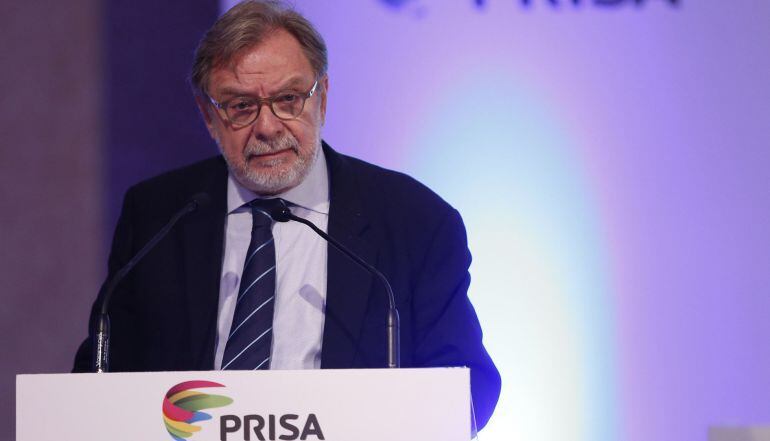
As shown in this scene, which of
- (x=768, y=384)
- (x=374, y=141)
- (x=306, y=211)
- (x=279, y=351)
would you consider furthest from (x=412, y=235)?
(x=768, y=384)

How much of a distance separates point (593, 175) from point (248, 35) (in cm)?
130

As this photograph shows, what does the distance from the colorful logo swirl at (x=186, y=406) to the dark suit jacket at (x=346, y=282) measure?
0.69 metres

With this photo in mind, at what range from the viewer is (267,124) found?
243cm

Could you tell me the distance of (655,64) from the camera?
3.21 meters

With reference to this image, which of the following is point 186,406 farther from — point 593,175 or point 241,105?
point 593,175

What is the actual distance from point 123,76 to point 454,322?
174 centimetres

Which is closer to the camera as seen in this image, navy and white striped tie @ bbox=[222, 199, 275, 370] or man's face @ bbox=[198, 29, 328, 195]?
navy and white striped tie @ bbox=[222, 199, 275, 370]

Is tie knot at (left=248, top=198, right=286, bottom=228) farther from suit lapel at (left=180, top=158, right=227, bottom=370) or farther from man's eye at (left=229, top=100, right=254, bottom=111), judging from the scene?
man's eye at (left=229, top=100, right=254, bottom=111)

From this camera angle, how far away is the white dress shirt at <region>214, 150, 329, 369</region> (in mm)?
2346

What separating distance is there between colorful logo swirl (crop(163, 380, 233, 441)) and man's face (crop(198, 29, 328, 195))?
0.93 meters

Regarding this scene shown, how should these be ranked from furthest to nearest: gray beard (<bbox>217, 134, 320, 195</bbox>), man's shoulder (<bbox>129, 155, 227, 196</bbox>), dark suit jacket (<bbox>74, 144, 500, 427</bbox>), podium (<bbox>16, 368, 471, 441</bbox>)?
1. man's shoulder (<bbox>129, 155, 227, 196</bbox>)
2. gray beard (<bbox>217, 134, 320, 195</bbox>)
3. dark suit jacket (<bbox>74, 144, 500, 427</bbox>)
4. podium (<bbox>16, 368, 471, 441</bbox>)

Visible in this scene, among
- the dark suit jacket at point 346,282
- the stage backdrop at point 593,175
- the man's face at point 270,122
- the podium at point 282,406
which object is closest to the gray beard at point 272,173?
the man's face at point 270,122

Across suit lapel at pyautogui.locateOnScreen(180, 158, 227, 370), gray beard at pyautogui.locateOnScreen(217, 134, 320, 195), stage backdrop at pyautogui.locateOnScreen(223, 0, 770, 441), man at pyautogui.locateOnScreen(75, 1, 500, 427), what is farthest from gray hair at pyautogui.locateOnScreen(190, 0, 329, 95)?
stage backdrop at pyautogui.locateOnScreen(223, 0, 770, 441)

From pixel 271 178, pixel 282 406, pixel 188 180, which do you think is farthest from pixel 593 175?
pixel 282 406
